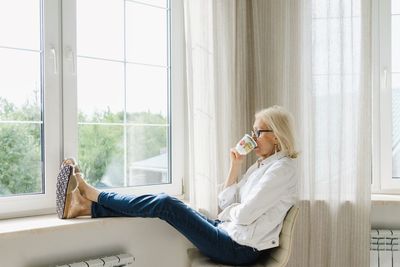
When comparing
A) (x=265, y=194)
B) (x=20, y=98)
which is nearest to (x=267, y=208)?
(x=265, y=194)

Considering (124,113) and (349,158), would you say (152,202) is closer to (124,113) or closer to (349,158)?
(124,113)

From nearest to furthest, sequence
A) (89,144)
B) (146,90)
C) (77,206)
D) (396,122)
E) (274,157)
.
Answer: (77,206) → (274,157) → (89,144) → (146,90) → (396,122)

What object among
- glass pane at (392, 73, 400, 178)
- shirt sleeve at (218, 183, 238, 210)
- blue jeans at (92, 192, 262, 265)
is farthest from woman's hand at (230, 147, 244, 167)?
glass pane at (392, 73, 400, 178)

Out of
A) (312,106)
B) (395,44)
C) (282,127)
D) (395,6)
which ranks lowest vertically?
(282,127)

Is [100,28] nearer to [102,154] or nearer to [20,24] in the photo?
[20,24]

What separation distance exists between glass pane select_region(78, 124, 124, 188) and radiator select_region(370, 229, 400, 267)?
55.7 inches

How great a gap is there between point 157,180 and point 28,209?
30.0 inches

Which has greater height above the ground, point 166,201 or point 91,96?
point 91,96

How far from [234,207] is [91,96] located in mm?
921

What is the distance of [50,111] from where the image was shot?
85.2 inches

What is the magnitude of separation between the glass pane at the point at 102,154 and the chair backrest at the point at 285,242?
91cm

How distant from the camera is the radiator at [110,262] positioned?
197 cm

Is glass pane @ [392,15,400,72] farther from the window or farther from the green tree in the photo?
the green tree

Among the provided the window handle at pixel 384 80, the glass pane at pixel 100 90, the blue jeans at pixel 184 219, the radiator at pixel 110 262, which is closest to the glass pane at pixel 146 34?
the glass pane at pixel 100 90
